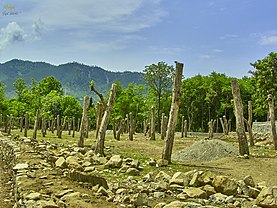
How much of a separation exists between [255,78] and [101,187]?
3933cm

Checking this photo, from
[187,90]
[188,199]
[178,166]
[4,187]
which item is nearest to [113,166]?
[178,166]

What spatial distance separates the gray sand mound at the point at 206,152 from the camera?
16.5 m

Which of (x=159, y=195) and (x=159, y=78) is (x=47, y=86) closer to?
(x=159, y=78)

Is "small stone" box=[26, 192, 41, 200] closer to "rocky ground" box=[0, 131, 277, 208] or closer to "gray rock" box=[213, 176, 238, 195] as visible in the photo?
"rocky ground" box=[0, 131, 277, 208]

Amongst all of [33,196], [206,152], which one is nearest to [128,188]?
[33,196]

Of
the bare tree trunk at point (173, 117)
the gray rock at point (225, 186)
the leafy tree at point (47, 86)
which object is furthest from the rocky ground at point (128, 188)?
the leafy tree at point (47, 86)

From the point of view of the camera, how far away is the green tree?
53.2 metres

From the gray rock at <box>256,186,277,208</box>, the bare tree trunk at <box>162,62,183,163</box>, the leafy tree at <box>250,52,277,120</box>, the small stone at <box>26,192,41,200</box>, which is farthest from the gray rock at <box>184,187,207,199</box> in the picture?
the leafy tree at <box>250,52,277,120</box>

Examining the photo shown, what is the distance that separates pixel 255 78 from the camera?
4444 centimetres

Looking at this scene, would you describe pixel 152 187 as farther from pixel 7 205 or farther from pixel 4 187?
pixel 4 187

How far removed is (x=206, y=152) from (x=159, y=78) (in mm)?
38024

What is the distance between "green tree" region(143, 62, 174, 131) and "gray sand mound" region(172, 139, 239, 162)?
115 feet

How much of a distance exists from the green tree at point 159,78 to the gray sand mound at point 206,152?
3495 centimetres

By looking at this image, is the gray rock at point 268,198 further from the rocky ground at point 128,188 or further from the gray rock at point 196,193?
the gray rock at point 196,193
